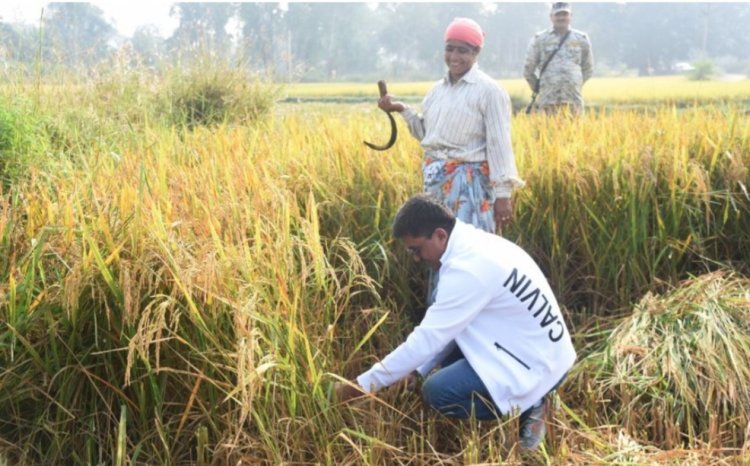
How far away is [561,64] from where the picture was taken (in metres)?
6.76

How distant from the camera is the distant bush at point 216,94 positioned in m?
7.05

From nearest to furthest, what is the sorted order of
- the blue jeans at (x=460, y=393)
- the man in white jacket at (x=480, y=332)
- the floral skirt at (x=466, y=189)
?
the man in white jacket at (x=480, y=332) < the blue jeans at (x=460, y=393) < the floral skirt at (x=466, y=189)

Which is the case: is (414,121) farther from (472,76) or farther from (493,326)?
(493,326)

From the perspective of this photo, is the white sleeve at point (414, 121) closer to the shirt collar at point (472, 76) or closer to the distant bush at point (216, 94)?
the shirt collar at point (472, 76)

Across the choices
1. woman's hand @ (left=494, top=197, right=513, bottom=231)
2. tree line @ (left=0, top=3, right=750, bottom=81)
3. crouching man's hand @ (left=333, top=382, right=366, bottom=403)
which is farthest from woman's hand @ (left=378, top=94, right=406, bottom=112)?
tree line @ (left=0, top=3, right=750, bottom=81)

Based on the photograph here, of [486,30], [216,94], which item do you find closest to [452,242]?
[216,94]

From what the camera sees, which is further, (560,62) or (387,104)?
(560,62)

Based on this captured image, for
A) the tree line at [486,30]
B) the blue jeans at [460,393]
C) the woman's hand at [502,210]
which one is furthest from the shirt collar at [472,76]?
the tree line at [486,30]

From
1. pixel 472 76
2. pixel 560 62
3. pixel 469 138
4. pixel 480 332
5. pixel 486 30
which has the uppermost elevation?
pixel 486 30

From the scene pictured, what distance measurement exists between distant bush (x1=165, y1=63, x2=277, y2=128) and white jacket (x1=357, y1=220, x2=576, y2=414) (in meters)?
4.59

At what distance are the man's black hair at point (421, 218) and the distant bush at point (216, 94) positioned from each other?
174 inches

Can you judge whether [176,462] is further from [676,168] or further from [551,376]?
[676,168]

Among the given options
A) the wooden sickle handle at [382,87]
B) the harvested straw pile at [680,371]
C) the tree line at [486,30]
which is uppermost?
the tree line at [486,30]

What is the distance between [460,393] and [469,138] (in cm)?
124
